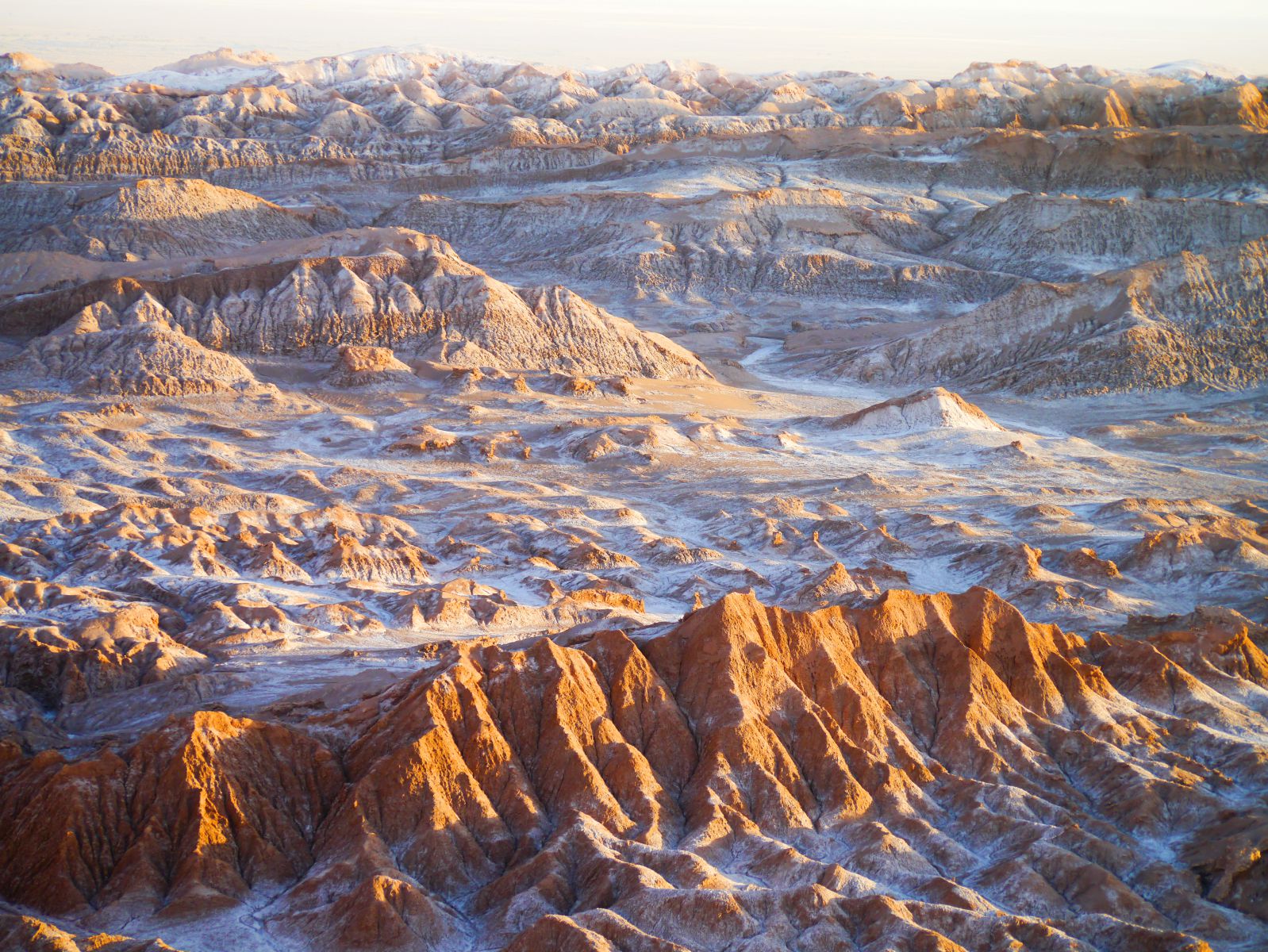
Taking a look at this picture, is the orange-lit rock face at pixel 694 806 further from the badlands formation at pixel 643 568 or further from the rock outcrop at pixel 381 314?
the rock outcrop at pixel 381 314

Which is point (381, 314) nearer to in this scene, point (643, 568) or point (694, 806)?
point (643, 568)

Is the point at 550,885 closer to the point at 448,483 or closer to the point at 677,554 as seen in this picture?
the point at 677,554

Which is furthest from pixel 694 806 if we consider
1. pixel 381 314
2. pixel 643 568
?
pixel 381 314

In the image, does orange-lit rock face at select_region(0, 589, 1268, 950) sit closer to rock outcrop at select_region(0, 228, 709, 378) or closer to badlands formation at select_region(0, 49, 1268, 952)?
badlands formation at select_region(0, 49, 1268, 952)

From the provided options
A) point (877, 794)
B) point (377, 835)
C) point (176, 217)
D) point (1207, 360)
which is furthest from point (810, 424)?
point (176, 217)

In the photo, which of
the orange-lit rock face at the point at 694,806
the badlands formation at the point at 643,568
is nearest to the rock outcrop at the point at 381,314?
the badlands formation at the point at 643,568
